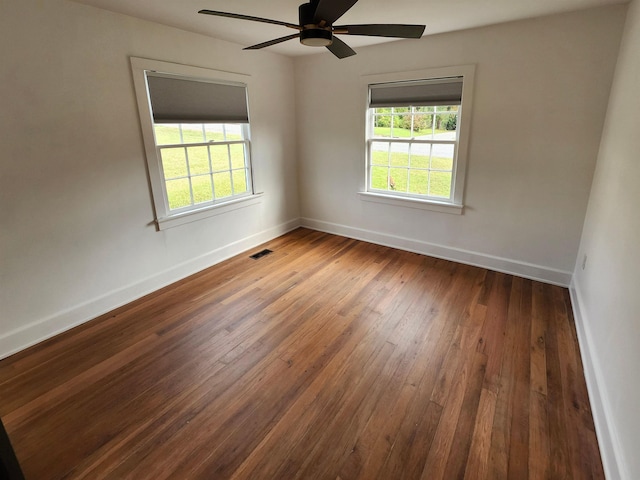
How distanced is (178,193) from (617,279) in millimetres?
3732

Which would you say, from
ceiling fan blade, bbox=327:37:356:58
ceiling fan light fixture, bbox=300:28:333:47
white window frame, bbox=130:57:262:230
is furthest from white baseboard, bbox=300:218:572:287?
ceiling fan light fixture, bbox=300:28:333:47

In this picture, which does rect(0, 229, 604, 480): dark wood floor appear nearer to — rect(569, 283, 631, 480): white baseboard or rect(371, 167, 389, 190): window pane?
rect(569, 283, 631, 480): white baseboard

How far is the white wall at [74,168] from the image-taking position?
2227mm

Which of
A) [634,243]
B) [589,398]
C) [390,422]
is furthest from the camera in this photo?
[589,398]

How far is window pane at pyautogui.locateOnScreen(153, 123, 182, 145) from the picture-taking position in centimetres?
314

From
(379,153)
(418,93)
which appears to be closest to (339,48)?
(418,93)

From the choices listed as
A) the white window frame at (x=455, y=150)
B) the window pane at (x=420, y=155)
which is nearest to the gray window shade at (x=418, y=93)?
the white window frame at (x=455, y=150)

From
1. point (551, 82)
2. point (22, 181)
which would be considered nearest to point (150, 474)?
point (22, 181)

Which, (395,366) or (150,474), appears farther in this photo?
(395,366)

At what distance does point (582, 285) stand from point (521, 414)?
59.6 inches

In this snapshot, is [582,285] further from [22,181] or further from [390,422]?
[22,181]

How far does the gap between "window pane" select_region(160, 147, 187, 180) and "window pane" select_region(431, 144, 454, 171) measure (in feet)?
8.91

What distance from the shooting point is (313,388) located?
2.01 m

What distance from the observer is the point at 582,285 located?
2.70 meters
